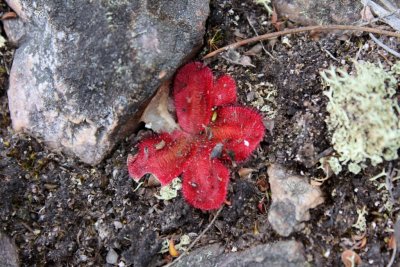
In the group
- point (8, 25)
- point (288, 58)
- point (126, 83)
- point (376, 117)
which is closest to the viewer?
point (376, 117)

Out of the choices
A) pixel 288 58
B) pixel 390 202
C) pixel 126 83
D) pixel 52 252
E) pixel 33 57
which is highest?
pixel 33 57

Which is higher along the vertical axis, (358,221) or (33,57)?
(33,57)

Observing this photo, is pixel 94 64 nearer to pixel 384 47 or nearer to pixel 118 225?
pixel 118 225

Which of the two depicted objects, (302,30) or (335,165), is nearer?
(335,165)

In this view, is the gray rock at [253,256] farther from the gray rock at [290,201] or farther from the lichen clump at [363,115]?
the lichen clump at [363,115]

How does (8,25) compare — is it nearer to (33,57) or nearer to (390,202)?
(33,57)

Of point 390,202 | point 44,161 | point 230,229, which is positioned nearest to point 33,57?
point 44,161

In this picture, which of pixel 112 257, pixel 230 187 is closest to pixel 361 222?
pixel 230 187
